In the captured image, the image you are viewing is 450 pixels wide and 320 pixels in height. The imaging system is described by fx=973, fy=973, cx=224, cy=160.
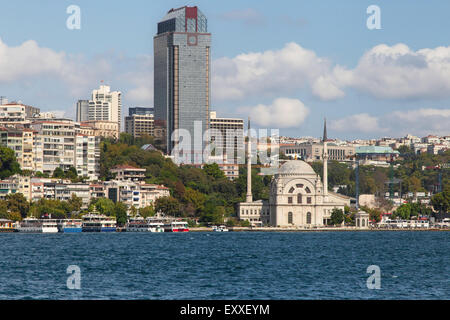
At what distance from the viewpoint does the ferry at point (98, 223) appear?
96.6m

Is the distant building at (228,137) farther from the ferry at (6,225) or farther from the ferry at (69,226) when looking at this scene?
the ferry at (6,225)

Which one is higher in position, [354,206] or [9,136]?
[9,136]

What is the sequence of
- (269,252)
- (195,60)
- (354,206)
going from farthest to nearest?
(195,60) < (354,206) < (269,252)

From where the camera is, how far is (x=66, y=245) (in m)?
65.6

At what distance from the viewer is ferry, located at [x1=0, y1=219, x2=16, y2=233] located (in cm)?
9500

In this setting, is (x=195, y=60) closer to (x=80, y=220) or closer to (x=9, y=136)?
(x=9, y=136)

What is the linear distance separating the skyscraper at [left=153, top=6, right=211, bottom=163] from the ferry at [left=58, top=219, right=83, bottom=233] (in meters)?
55.1

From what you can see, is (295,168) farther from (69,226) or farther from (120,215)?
(69,226)

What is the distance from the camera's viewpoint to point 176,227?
101 metres

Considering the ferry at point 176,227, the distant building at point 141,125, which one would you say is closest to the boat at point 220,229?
the ferry at point 176,227

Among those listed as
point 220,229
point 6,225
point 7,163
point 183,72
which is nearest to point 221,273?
point 6,225

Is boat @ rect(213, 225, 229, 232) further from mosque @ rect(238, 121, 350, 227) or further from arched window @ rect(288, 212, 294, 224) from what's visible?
arched window @ rect(288, 212, 294, 224)
